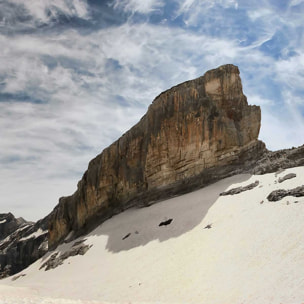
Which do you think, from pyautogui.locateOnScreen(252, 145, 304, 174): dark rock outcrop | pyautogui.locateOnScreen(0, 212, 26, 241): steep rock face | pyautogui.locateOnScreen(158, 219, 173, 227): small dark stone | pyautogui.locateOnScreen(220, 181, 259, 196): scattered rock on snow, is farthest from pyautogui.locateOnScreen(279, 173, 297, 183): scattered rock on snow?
pyautogui.locateOnScreen(0, 212, 26, 241): steep rock face

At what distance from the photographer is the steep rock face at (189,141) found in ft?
96.1

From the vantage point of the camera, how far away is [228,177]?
1103 inches

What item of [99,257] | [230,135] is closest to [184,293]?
[99,257]

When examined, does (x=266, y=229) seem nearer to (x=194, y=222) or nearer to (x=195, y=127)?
(x=194, y=222)

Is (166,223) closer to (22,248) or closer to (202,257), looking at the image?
(202,257)

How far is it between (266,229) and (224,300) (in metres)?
5.58

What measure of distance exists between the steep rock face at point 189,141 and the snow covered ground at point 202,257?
285 centimetres

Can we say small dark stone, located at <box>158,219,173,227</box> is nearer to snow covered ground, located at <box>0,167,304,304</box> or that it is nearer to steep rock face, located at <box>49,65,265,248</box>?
snow covered ground, located at <box>0,167,304,304</box>

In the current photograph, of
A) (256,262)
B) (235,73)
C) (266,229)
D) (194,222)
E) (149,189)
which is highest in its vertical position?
(235,73)

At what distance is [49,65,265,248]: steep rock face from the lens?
29.3m

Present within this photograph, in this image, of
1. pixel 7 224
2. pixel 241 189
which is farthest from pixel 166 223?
pixel 7 224

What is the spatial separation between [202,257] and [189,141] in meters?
15.9

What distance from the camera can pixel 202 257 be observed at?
16000mm

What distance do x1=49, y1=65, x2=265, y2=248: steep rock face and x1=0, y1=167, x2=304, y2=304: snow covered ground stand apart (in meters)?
2.85
